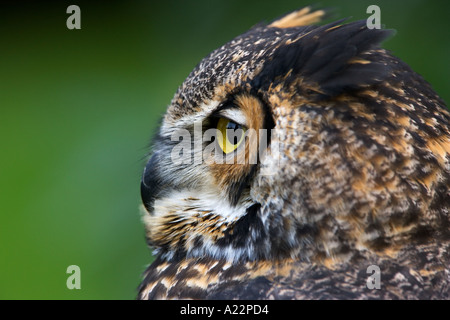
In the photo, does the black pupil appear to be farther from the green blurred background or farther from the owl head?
the green blurred background

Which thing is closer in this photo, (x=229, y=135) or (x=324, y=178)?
(x=324, y=178)

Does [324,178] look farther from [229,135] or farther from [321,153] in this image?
[229,135]

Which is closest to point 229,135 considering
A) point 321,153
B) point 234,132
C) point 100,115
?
point 234,132

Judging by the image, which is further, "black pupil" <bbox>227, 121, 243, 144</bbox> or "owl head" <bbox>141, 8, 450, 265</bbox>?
"black pupil" <bbox>227, 121, 243, 144</bbox>

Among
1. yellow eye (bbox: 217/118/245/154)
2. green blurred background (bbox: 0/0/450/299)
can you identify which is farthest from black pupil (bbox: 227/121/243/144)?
green blurred background (bbox: 0/0/450/299)

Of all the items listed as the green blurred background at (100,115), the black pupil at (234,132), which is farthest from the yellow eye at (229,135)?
the green blurred background at (100,115)

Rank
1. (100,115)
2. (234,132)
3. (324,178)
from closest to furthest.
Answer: (324,178) < (234,132) < (100,115)
